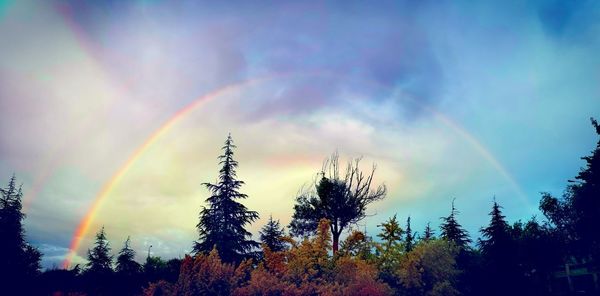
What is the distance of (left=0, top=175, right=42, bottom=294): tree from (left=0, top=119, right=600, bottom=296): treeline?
0.09 m

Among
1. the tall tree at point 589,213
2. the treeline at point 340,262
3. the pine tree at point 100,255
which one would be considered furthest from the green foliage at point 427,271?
the pine tree at point 100,255

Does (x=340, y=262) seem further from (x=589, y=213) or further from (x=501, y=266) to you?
(x=589, y=213)

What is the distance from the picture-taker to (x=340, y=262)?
1536 centimetres

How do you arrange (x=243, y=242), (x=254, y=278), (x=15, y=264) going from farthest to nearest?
(x=243, y=242) → (x=15, y=264) → (x=254, y=278)

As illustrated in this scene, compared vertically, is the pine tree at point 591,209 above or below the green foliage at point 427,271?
above

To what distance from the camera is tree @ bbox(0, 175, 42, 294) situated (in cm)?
1998

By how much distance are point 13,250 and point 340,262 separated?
84.9 ft

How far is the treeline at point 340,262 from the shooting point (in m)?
12.5

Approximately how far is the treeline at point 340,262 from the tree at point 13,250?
0.30 ft

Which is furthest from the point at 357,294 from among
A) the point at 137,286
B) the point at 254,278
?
the point at 137,286

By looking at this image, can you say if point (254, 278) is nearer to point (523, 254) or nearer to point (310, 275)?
point (310, 275)

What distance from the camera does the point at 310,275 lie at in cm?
1481

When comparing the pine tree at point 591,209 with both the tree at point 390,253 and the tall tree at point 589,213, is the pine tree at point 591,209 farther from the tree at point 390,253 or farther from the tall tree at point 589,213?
the tree at point 390,253

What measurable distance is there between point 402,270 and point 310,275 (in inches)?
148
